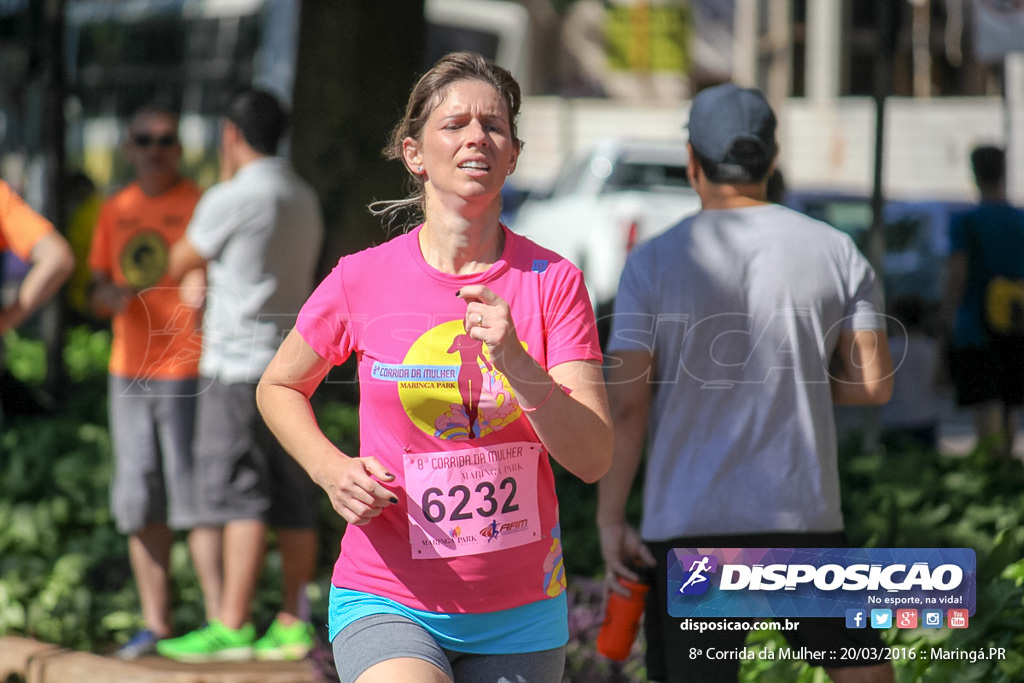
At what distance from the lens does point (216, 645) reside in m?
5.30

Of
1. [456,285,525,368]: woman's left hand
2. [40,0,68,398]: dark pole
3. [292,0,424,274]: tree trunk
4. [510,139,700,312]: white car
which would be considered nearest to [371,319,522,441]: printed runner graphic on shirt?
[456,285,525,368]: woman's left hand

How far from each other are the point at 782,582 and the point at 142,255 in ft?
10.3

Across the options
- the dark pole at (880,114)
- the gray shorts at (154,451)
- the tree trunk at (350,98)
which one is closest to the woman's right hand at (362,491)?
the gray shorts at (154,451)

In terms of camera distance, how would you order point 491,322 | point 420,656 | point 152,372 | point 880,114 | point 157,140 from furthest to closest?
point 880,114, point 157,140, point 152,372, point 420,656, point 491,322

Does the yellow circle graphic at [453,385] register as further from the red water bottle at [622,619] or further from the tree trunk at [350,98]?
the tree trunk at [350,98]

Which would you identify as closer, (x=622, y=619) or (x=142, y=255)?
(x=622, y=619)

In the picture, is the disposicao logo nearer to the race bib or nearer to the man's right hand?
the man's right hand

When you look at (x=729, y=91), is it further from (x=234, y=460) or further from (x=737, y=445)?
(x=234, y=460)

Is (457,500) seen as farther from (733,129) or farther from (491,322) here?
(733,129)

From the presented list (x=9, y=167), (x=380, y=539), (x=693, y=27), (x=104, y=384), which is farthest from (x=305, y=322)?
(x=693, y=27)

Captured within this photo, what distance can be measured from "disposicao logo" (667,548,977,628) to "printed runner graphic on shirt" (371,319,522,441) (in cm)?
93

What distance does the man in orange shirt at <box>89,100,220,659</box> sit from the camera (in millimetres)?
5438

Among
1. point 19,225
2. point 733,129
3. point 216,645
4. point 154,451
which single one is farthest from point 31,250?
point 733,129

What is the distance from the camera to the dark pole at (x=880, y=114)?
6871mm
